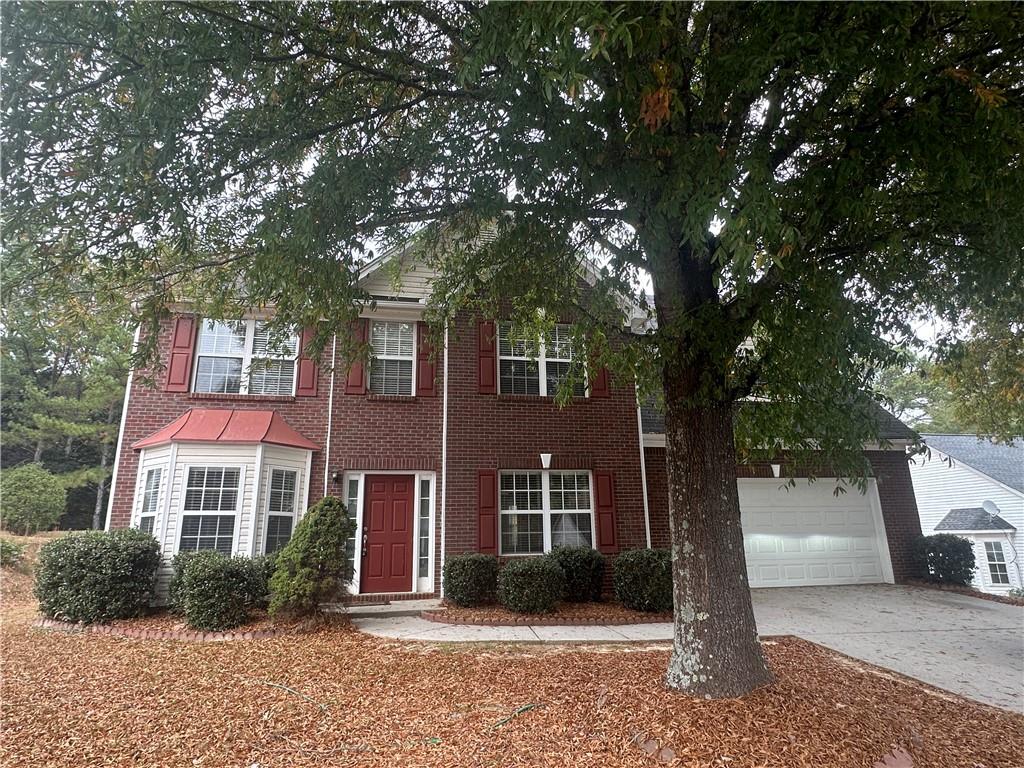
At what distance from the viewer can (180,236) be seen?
4781 millimetres

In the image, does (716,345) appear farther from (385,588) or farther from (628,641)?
(385,588)

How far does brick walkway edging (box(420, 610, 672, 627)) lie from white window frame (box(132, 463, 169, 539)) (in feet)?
15.6

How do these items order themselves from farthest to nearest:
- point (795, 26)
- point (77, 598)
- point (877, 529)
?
point (877, 529) < point (77, 598) < point (795, 26)

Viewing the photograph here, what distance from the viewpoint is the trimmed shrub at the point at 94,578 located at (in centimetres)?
775

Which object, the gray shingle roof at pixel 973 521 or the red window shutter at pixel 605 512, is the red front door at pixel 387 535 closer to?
the red window shutter at pixel 605 512

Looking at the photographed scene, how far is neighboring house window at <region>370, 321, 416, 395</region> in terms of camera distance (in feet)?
34.5

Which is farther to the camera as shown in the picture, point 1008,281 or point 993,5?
point 1008,281

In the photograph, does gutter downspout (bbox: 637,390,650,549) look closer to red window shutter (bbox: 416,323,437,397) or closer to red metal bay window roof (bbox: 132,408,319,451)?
red window shutter (bbox: 416,323,437,397)

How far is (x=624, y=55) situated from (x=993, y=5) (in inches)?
90.5

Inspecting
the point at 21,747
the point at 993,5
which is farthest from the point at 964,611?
the point at 21,747

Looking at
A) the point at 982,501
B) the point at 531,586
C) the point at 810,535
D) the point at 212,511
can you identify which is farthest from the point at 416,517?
the point at 982,501

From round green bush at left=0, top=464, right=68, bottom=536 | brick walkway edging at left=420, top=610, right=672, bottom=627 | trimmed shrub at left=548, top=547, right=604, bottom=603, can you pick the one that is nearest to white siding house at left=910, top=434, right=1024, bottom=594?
trimmed shrub at left=548, top=547, right=604, bottom=603

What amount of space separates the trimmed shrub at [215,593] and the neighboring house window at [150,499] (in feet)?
6.36

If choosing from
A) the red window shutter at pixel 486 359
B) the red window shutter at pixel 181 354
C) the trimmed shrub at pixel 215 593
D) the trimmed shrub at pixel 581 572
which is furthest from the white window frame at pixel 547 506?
the red window shutter at pixel 181 354
